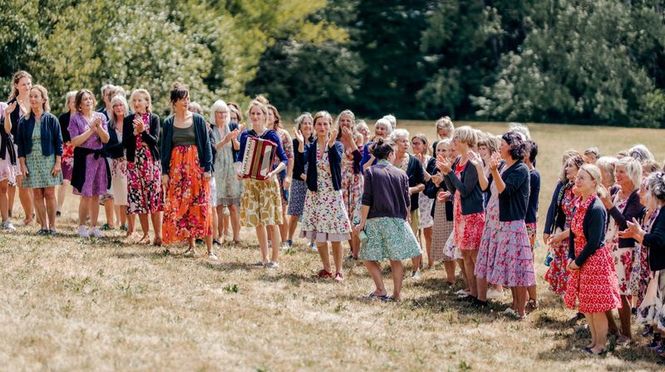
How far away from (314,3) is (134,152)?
3013 cm

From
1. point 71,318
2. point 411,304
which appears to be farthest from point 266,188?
point 71,318

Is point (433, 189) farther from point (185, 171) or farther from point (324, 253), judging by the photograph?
point (185, 171)

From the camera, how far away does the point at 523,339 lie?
11.3 m

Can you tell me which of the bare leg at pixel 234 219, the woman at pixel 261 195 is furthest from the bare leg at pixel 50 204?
the woman at pixel 261 195

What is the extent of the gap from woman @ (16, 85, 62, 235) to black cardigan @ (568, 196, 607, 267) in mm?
7408

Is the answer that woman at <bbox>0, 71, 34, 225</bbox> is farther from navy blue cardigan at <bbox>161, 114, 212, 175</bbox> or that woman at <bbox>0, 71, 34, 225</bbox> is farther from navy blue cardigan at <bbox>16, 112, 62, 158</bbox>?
navy blue cardigan at <bbox>161, 114, 212, 175</bbox>

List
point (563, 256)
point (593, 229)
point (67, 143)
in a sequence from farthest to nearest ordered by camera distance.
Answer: point (67, 143) < point (563, 256) < point (593, 229)

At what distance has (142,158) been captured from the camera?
1431 centimetres

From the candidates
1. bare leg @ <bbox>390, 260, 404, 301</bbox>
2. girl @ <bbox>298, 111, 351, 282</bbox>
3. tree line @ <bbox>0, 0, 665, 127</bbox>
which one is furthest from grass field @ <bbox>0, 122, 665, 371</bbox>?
tree line @ <bbox>0, 0, 665, 127</bbox>

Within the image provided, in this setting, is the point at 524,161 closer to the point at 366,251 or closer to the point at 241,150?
the point at 366,251

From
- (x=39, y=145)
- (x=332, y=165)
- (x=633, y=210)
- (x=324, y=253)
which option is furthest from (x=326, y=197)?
(x=39, y=145)

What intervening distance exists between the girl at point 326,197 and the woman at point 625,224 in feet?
11.0

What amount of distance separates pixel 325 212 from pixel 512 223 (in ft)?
8.45

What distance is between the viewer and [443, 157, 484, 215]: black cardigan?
41.4 ft
